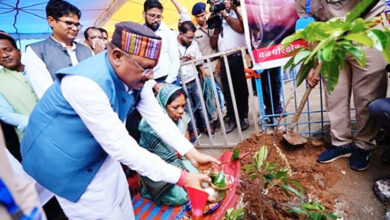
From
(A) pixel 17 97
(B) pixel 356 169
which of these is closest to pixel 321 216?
(B) pixel 356 169

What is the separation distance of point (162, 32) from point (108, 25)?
634 centimetres

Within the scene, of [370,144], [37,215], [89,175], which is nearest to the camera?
[37,215]

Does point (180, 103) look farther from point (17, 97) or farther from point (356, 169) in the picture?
point (356, 169)

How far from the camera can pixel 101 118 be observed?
3.99ft

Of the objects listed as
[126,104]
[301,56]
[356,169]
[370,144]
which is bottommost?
[356,169]

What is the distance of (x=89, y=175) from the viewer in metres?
1.43

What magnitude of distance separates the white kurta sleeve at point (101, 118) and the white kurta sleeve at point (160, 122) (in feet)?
1.43

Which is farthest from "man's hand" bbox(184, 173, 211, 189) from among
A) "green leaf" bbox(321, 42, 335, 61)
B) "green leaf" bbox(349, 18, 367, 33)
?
"green leaf" bbox(349, 18, 367, 33)

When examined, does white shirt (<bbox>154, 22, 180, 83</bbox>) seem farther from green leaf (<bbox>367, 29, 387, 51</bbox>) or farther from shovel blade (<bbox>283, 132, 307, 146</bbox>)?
green leaf (<bbox>367, 29, 387, 51</bbox>)

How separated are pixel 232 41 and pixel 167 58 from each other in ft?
2.92

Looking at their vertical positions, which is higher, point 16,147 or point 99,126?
point 99,126

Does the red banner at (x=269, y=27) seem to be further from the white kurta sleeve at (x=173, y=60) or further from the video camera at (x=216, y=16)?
the white kurta sleeve at (x=173, y=60)

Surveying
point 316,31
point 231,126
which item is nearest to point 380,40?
point 316,31

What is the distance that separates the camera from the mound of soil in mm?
1832
